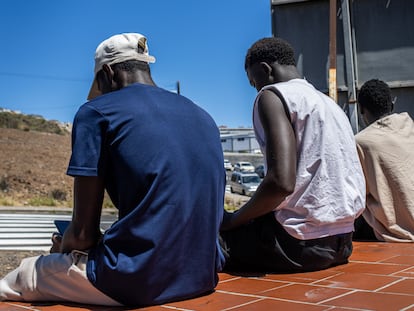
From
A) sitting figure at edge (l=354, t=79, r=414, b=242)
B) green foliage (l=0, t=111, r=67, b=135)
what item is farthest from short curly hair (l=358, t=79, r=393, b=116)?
green foliage (l=0, t=111, r=67, b=135)

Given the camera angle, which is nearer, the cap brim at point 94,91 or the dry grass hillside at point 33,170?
the cap brim at point 94,91

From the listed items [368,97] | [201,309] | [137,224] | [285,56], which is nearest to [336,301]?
[201,309]

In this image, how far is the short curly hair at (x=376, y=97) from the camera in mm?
3539

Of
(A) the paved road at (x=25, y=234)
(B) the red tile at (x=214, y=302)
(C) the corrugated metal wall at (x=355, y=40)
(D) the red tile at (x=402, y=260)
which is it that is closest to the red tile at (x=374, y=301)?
(B) the red tile at (x=214, y=302)

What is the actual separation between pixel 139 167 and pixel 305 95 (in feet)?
2.95

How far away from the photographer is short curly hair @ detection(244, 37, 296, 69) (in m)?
2.63

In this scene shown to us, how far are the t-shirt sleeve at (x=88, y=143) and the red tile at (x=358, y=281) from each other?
3.42ft

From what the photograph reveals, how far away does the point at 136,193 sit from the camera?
1974 mm

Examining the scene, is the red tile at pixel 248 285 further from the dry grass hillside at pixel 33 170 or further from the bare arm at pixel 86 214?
the dry grass hillside at pixel 33 170

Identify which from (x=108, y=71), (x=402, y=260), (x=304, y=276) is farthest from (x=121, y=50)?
(x=402, y=260)

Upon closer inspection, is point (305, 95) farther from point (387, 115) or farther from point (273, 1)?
point (273, 1)

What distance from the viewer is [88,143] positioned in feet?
6.37

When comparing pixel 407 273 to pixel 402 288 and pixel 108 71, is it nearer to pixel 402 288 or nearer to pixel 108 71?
pixel 402 288

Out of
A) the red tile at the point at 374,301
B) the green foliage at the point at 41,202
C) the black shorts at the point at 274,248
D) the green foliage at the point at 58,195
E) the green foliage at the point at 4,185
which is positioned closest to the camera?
the red tile at the point at 374,301
